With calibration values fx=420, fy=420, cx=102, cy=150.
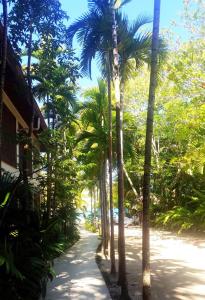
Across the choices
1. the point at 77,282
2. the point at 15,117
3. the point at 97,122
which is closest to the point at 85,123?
the point at 97,122

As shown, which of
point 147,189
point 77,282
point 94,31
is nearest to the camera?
point 147,189

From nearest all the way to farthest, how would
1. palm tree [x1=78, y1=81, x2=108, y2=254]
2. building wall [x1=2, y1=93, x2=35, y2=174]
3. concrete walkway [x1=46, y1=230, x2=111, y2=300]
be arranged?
concrete walkway [x1=46, y1=230, x2=111, y2=300], building wall [x1=2, y1=93, x2=35, y2=174], palm tree [x1=78, y1=81, x2=108, y2=254]

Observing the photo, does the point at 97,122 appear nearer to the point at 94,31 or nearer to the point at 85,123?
the point at 85,123

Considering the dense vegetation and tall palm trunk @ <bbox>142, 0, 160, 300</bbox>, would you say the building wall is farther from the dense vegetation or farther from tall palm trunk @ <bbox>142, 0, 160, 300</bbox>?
tall palm trunk @ <bbox>142, 0, 160, 300</bbox>

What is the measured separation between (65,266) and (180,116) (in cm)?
945

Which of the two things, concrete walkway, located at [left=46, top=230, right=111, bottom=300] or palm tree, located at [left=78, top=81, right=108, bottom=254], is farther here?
palm tree, located at [left=78, top=81, right=108, bottom=254]

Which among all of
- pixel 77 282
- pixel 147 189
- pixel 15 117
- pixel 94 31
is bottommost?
pixel 77 282

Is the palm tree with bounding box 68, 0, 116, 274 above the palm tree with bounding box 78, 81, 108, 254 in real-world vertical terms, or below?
above

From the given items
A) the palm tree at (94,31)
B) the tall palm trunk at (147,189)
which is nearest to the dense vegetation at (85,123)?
the palm tree at (94,31)

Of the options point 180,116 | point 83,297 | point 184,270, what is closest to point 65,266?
point 184,270

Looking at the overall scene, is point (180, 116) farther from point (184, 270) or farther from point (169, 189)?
point (169, 189)

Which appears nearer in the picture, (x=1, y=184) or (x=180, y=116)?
(x=1, y=184)

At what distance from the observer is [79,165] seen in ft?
79.0

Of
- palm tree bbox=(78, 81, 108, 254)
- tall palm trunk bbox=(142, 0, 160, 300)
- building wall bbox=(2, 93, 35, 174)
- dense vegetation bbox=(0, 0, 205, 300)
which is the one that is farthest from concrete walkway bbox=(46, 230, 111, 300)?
palm tree bbox=(78, 81, 108, 254)
